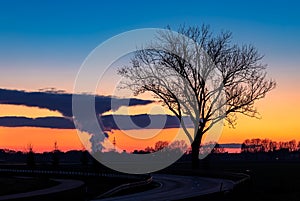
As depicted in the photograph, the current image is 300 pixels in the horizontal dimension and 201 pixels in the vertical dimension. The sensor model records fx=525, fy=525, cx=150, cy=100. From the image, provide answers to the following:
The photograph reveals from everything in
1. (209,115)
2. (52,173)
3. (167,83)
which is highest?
(167,83)

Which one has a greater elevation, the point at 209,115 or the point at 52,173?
the point at 209,115

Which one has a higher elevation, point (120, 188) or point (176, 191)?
point (120, 188)

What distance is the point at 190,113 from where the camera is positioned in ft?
201

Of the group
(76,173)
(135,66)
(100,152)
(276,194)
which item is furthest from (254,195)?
(100,152)

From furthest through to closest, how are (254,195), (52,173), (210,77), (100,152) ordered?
(100,152) → (52,173) → (210,77) → (254,195)

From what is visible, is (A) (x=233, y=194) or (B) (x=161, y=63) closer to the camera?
(A) (x=233, y=194)

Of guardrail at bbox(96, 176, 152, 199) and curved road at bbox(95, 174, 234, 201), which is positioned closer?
curved road at bbox(95, 174, 234, 201)

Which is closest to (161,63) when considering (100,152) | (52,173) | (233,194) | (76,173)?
(76,173)

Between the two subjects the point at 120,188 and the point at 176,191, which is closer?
the point at 120,188

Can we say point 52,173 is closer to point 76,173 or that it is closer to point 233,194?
Answer: point 76,173

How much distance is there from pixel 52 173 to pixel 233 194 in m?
48.8

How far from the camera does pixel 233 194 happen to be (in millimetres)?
30547

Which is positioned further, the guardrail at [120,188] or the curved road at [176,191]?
the guardrail at [120,188]

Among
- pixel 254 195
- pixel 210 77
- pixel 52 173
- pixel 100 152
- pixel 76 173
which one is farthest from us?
pixel 100 152
